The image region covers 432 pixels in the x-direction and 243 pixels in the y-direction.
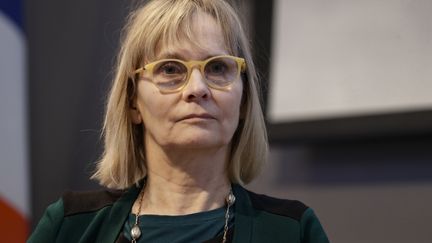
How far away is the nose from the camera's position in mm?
1011

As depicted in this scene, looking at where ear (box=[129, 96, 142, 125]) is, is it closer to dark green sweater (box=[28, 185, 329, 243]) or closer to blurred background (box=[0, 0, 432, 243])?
dark green sweater (box=[28, 185, 329, 243])

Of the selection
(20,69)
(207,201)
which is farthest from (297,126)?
(207,201)

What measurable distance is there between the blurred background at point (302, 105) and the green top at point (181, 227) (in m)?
0.94

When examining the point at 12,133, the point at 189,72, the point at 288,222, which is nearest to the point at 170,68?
the point at 189,72

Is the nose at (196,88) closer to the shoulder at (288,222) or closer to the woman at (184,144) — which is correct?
the woman at (184,144)

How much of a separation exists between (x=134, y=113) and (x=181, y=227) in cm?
21

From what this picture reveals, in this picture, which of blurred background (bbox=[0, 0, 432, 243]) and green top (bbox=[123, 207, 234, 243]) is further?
blurred background (bbox=[0, 0, 432, 243])

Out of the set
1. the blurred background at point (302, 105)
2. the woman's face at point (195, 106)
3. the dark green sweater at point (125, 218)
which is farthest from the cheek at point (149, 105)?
the blurred background at point (302, 105)

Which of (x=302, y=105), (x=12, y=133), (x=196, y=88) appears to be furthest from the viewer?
(x=302, y=105)

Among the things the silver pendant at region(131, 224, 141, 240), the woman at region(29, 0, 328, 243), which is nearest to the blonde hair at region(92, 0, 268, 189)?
the woman at region(29, 0, 328, 243)

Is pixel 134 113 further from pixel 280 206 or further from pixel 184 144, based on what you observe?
pixel 280 206

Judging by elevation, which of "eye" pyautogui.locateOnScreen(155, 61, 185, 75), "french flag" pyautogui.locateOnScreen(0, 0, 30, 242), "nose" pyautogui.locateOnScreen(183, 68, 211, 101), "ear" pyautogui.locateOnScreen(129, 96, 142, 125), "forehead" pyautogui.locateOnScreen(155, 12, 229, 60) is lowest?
"french flag" pyautogui.locateOnScreen(0, 0, 30, 242)

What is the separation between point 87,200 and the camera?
1.12 m

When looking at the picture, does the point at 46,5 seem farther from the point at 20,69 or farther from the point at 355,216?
the point at 355,216
